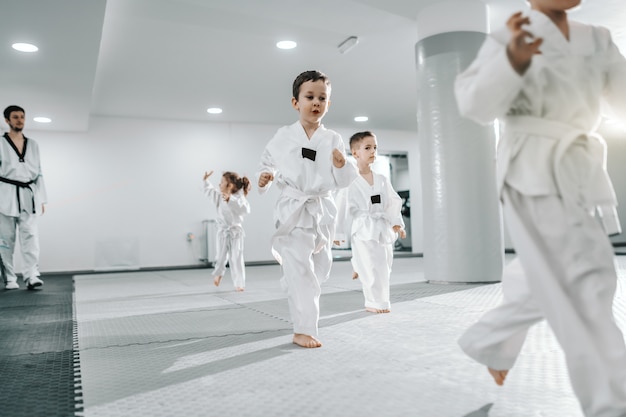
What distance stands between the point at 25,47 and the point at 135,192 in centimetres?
517

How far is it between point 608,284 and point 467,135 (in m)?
4.76

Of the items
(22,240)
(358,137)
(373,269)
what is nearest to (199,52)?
(22,240)

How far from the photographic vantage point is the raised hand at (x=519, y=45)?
130 centimetres

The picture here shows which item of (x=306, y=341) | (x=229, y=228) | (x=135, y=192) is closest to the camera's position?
(x=306, y=341)

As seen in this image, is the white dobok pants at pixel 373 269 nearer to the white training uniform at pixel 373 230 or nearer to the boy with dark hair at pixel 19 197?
the white training uniform at pixel 373 230

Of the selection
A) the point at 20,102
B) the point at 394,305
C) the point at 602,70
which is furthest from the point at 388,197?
the point at 20,102

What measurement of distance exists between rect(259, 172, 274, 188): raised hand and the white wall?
8.76 meters

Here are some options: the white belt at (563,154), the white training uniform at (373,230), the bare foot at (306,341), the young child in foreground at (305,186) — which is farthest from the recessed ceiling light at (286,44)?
the white belt at (563,154)

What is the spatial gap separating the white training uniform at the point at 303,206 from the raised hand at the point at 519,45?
1.61 meters

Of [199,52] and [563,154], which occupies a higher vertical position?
[199,52]

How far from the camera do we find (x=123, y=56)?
24.5ft

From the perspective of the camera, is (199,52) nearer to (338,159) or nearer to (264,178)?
(264,178)

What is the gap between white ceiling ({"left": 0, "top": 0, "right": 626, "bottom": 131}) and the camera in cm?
592

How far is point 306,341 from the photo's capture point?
9.07ft
